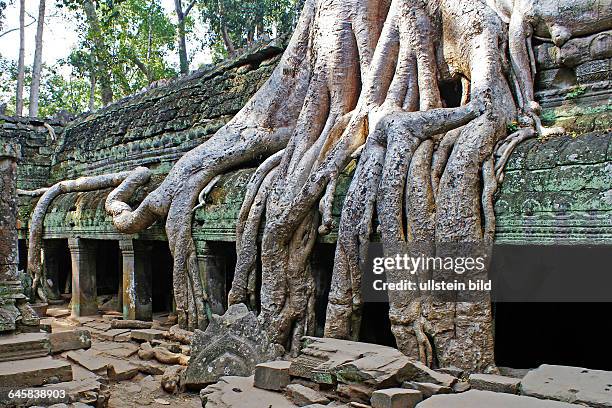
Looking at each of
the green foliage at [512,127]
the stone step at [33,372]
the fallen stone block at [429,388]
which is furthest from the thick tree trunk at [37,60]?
the fallen stone block at [429,388]

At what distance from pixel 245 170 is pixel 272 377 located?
3326 millimetres

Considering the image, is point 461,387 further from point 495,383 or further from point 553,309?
point 553,309

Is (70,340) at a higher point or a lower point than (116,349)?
higher

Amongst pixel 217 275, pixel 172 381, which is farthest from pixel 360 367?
pixel 217 275

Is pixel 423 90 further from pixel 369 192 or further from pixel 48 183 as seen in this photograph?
pixel 48 183

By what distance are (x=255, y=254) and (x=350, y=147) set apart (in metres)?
1.44

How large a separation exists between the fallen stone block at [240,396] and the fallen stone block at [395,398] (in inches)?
24.0

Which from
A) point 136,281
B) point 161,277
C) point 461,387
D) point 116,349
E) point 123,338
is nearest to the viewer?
point 461,387

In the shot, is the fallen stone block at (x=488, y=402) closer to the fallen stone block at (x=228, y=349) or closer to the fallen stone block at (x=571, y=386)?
the fallen stone block at (x=571, y=386)

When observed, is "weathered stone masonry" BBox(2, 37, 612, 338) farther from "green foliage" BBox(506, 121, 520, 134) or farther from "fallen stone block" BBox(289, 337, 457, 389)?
"fallen stone block" BBox(289, 337, 457, 389)

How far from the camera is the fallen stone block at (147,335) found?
7.12 meters

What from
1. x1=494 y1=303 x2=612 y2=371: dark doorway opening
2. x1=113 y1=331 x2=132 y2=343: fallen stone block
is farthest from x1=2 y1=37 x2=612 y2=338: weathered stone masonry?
x1=494 y1=303 x2=612 y2=371: dark doorway opening

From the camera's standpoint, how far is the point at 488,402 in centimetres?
307

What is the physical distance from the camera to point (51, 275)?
10.6m
